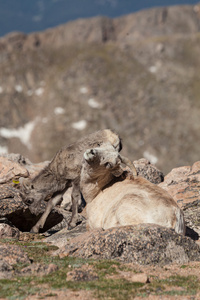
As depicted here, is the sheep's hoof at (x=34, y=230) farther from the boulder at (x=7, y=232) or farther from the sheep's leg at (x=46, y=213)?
the boulder at (x=7, y=232)

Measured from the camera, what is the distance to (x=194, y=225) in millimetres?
18422

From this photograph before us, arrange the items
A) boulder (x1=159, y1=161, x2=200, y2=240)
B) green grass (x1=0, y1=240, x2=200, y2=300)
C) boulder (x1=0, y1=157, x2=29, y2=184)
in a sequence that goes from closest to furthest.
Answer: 1. green grass (x1=0, y1=240, x2=200, y2=300)
2. boulder (x1=159, y1=161, x2=200, y2=240)
3. boulder (x1=0, y1=157, x2=29, y2=184)

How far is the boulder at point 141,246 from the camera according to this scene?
11.4 m

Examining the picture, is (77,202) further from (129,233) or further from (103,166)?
(129,233)

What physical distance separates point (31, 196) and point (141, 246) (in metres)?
9.53

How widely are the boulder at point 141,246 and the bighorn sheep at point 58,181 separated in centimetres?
756

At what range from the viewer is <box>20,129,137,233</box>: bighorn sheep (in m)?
19.5

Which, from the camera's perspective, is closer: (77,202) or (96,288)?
(96,288)

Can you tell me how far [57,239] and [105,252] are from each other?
492 centimetres

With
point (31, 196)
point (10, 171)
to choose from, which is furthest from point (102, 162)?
point (10, 171)

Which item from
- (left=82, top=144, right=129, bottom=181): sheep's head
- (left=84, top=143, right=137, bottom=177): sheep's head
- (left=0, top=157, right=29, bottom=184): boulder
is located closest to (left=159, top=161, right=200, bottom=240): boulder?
(left=82, top=144, right=129, bottom=181): sheep's head

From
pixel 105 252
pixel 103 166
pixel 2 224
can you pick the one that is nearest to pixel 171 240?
pixel 105 252

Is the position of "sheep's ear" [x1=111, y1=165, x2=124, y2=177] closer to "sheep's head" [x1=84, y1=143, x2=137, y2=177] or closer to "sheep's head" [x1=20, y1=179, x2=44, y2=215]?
"sheep's head" [x1=84, y1=143, x2=137, y2=177]

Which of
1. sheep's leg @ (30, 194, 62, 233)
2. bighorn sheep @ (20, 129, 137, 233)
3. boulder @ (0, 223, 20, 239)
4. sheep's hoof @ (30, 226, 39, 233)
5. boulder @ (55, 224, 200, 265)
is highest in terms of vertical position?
bighorn sheep @ (20, 129, 137, 233)
